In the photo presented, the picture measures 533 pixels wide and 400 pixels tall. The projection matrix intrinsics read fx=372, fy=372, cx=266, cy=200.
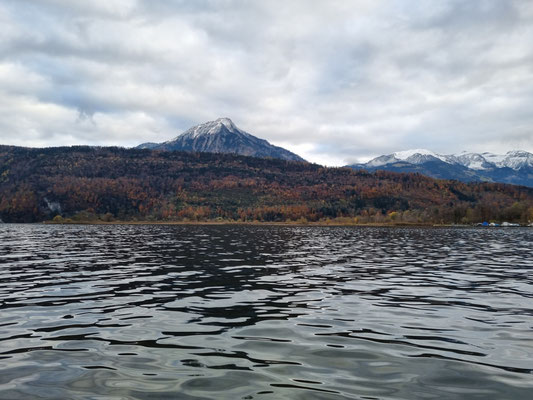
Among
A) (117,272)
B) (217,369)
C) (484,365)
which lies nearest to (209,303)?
(217,369)

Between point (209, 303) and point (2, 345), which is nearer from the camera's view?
point (2, 345)

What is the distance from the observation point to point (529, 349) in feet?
41.3

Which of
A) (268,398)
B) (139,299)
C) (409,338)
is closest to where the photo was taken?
(268,398)

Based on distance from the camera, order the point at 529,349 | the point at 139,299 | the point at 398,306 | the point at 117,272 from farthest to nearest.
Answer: the point at 117,272, the point at 139,299, the point at 398,306, the point at 529,349

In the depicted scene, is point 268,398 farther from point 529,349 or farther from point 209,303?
point 209,303

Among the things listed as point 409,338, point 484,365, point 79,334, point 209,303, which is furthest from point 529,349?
point 79,334

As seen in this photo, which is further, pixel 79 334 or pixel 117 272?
pixel 117 272

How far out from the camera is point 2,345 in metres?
12.7

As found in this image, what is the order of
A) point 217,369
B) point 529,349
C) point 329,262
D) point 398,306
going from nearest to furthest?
1. point 217,369
2. point 529,349
3. point 398,306
4. point 329,262

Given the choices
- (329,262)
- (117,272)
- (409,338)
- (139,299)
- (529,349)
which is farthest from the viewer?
(329,262)

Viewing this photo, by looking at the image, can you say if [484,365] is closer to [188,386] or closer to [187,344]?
[188,386]

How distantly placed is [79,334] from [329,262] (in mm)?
30293

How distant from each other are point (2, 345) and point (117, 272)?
19.5m

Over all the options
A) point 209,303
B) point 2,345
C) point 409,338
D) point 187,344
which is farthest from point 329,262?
point 2,345
